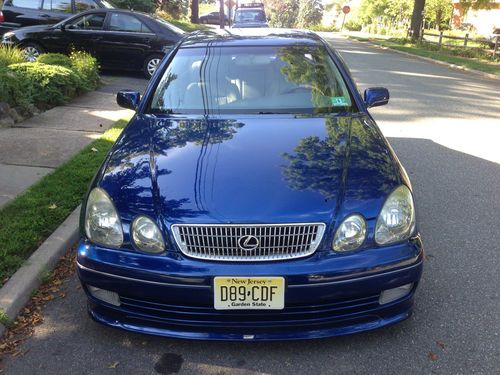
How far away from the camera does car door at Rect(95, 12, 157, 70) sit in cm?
1099

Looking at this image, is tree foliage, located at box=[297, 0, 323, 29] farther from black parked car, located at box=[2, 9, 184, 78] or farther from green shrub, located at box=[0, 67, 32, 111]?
green shrub, located at box=[0, 67, 32, 111]

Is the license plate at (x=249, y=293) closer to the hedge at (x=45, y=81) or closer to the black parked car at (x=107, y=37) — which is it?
the hedge at (x=45, y=81)

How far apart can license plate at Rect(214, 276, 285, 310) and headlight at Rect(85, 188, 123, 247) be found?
1.91ft

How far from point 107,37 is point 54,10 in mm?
2606

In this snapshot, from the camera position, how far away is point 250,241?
7.95ft

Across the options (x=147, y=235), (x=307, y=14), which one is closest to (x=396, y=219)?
(x=147, y=235)

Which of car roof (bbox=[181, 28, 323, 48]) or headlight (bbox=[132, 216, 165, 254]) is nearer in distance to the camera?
headlight (bbox=[132, 216, 165, 254])

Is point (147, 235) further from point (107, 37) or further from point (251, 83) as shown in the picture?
point (107, 37)

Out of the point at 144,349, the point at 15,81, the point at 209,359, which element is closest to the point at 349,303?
the point at 209,359

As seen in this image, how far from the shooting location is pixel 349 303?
98.7 inches

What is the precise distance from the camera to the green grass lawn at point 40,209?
3512 millimetres

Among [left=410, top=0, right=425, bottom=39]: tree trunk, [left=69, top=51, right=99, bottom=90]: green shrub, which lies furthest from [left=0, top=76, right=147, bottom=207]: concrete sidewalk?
[left=410, top=0, right=425, bottom=39]: tree trunk

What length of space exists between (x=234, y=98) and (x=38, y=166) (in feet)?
8.45

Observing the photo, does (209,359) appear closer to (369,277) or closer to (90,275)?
(90,275)
